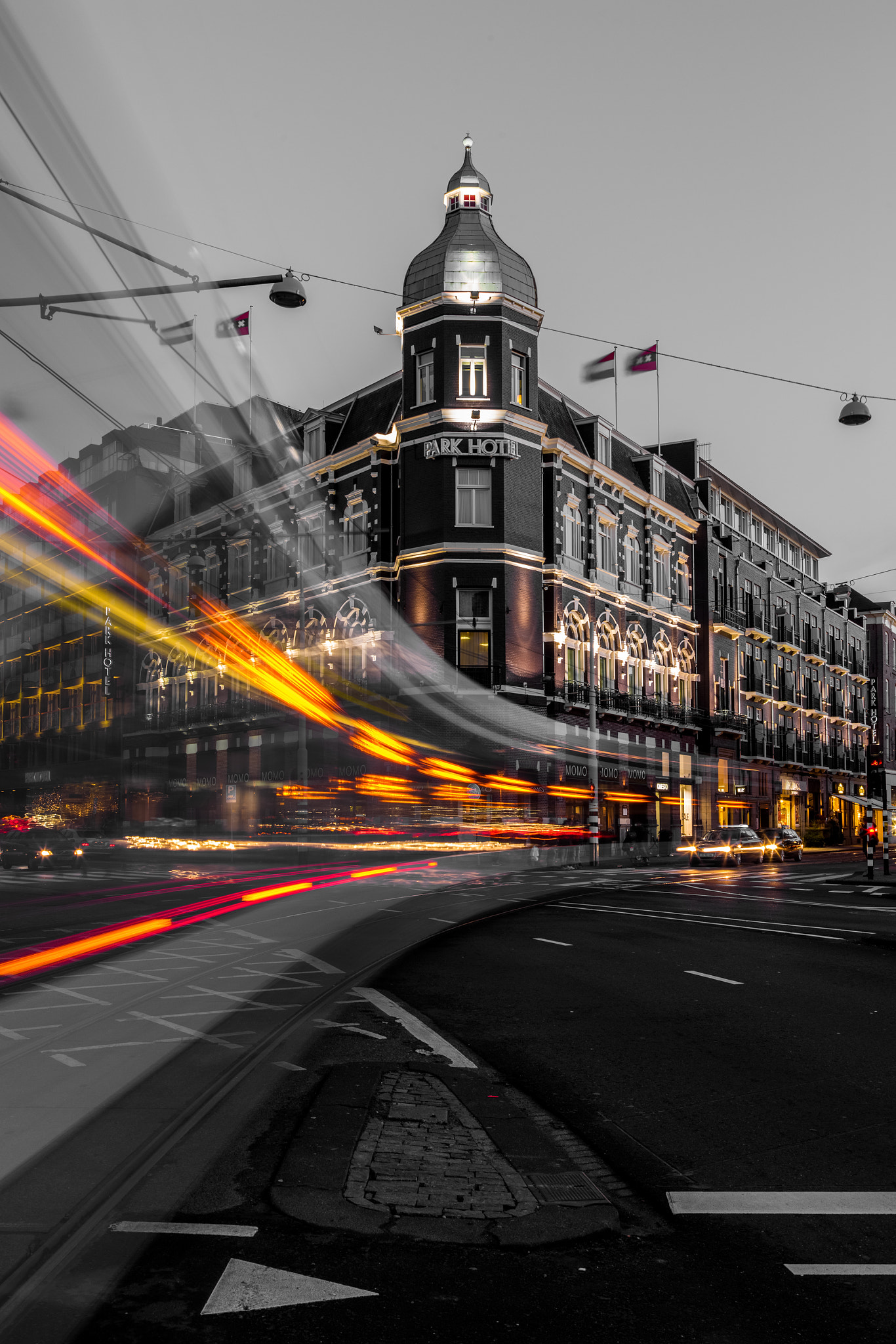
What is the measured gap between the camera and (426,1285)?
4.01 m

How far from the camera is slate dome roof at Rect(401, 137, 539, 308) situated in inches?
1663

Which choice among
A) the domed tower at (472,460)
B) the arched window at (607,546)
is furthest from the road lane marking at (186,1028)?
the arched window at (607,546)

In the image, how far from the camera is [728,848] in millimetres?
41938

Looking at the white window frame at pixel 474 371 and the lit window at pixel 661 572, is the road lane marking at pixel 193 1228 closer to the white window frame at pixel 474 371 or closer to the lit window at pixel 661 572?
the white window frame at pixel 474 371

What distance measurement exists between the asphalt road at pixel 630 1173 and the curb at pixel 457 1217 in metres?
0.11

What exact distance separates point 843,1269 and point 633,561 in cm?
4921

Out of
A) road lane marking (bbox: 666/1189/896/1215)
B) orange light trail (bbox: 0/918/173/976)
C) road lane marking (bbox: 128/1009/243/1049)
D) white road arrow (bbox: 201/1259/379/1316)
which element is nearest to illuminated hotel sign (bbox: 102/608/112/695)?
orange light trail (bbox: 0/918/173/976)

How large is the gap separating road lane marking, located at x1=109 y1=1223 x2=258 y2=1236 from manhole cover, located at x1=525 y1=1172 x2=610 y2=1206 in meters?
1.40

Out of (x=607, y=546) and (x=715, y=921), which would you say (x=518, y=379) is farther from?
(x=715, y=921)

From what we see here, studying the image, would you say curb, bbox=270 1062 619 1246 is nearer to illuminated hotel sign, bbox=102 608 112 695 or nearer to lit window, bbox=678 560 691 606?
lit window, bbox=678 560 691 606

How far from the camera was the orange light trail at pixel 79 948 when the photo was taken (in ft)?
38.2

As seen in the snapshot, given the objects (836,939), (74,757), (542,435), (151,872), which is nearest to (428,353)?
(542,435)

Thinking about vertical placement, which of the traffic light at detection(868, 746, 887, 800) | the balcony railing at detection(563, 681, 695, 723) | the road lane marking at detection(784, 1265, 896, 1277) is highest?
the balcony railing at detection(563, 681, 695, 723)

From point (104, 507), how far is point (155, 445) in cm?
545
